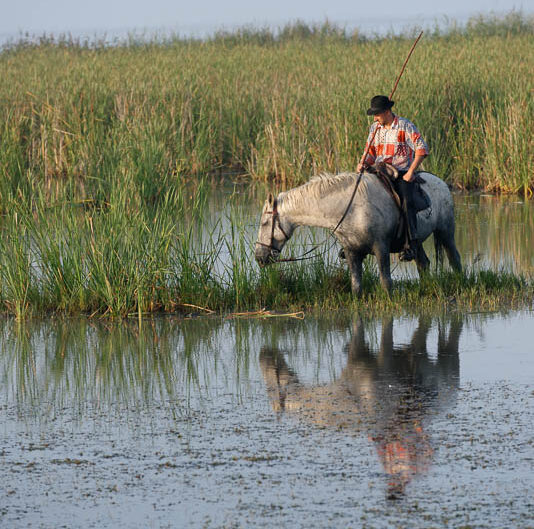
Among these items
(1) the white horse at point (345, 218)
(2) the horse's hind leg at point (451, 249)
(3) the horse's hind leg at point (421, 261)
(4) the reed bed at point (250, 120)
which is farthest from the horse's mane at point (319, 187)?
(4) the reed bed at point (250, 120)

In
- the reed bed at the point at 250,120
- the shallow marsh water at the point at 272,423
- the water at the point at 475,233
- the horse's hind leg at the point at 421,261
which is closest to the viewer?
the shallow marsh water at the point at 272,423

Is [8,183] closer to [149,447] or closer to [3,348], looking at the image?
[3,348]

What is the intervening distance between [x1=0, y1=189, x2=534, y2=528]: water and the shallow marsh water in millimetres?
15

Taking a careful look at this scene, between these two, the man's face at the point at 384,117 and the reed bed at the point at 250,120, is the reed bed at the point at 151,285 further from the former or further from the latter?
the reed bed at the point at 250,120

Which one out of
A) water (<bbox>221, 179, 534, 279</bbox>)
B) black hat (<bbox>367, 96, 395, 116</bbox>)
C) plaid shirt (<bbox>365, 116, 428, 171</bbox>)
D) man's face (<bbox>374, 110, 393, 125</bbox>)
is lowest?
water (<bbox>221, 179, 534, 279</bbox>)

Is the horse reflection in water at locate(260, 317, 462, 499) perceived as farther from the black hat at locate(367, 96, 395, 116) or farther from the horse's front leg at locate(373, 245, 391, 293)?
the black hat at locate(367, 96, 395, 116)

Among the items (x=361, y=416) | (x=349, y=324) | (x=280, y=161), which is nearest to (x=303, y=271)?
(x=349, y=324)

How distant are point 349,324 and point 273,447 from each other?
3.49 meters

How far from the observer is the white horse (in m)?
9.98

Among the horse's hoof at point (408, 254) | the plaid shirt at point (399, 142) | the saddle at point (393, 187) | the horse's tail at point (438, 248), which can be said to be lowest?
the horse's tail at point (438, 248)

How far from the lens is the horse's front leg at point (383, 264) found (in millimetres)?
10117

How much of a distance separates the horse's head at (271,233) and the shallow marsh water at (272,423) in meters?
0.88

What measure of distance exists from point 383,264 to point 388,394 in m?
3.26

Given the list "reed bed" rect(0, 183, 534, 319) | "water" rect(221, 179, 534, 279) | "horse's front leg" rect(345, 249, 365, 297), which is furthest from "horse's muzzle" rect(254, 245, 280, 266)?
"horse's front leg" rect(345, 249, 365, 297)
